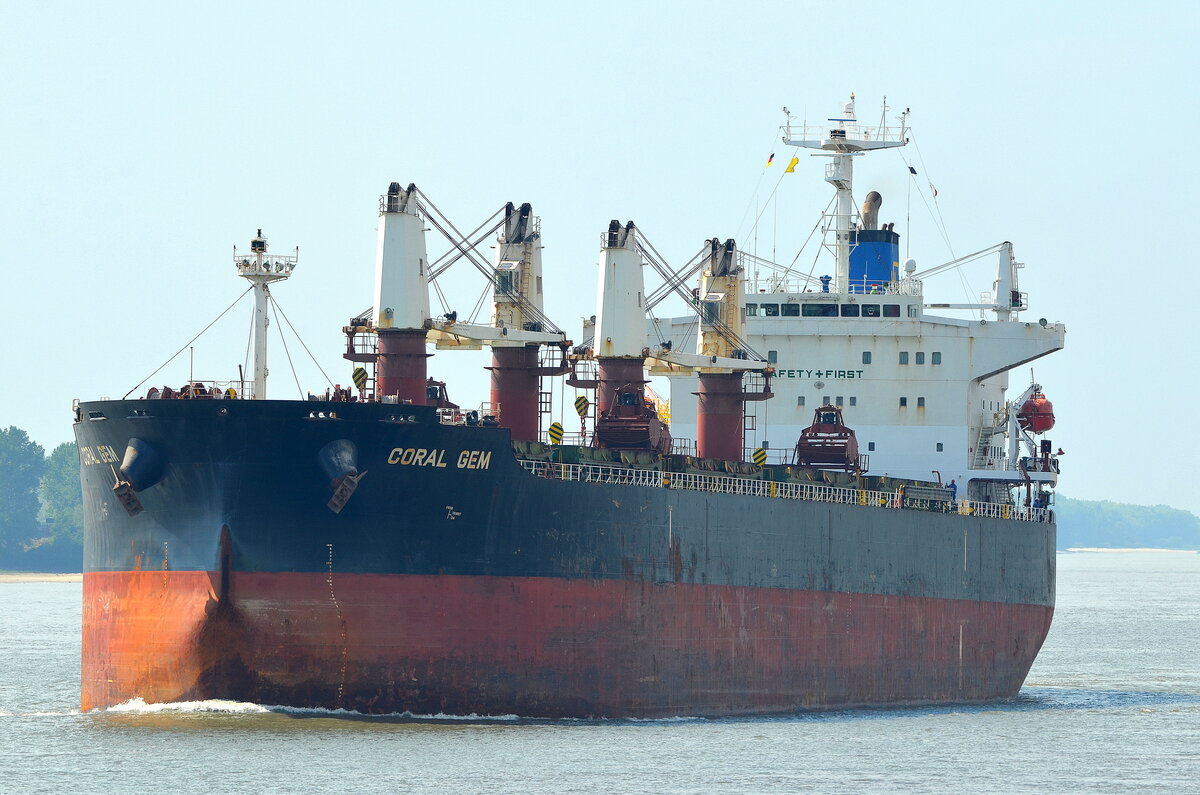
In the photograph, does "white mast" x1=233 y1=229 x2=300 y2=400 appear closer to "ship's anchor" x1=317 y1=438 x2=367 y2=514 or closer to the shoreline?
"ship's anchor" x1=317 y1=438 x2=367 y2=514

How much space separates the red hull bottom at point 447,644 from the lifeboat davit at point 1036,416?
40.8ft

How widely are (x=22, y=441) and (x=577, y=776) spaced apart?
4140 inches

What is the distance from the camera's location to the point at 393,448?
28.9m

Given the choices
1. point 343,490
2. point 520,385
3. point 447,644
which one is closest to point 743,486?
point 520,385

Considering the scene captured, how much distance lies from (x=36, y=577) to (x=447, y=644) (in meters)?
94.3

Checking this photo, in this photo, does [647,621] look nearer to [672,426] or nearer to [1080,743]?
[1080,743]

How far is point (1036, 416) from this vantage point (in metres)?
45.5

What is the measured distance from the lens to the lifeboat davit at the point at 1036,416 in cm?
4547

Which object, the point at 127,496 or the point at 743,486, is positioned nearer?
the point at 127,496

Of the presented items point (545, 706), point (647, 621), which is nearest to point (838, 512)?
point (647, 621)

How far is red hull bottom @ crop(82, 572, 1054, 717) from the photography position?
28531 millimetres

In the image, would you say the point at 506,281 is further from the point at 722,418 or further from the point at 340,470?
the point at 340,470

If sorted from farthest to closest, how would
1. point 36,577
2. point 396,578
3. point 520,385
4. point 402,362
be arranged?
point 36,577 → point 520,385 → point 402,362 → point 396,578

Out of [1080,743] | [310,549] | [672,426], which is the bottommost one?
[1080,743]
